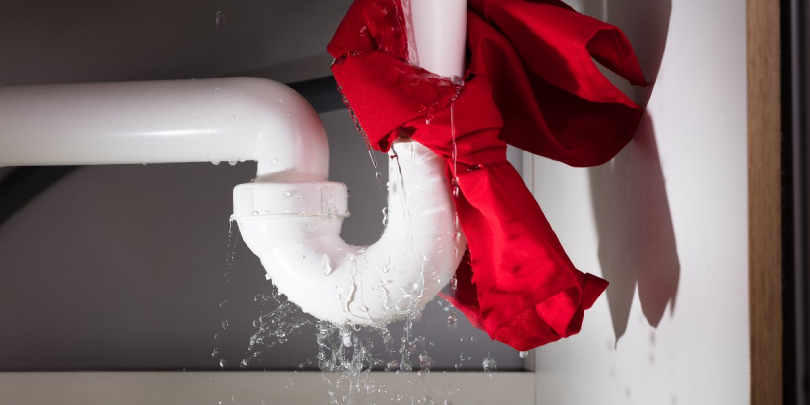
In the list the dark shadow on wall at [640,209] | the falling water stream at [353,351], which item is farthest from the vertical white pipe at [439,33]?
the falling water stream at [353,351]

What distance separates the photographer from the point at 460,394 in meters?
1.29

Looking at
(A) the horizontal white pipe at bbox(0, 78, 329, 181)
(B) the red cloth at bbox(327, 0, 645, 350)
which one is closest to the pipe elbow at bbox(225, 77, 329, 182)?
(A) the horizontal white pipe at bbox(0, 78, 329, 181)

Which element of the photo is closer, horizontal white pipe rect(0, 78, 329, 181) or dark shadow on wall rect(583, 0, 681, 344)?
dark shadow on wall rect(583, 0, 681, 344)

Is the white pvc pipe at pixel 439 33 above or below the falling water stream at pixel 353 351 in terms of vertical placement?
above

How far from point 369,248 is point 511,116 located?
0.81 ft

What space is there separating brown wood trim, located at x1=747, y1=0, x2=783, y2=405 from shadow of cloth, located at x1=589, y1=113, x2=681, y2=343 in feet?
0.49

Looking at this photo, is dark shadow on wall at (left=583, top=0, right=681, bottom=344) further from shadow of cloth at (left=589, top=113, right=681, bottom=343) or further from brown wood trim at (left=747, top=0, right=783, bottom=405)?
brown wood trim at (left=747, top=0, right=783, bottom=405)

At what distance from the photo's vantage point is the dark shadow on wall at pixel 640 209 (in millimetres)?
594

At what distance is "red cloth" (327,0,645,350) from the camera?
628mm

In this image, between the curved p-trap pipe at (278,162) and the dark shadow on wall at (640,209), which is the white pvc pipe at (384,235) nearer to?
the curved p-trap pipe at (278,162)

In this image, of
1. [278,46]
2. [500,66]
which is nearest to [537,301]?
[500,66]

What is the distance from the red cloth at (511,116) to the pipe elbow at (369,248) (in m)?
0.05

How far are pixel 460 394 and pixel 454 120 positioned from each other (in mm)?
817

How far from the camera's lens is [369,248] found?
80 cm
